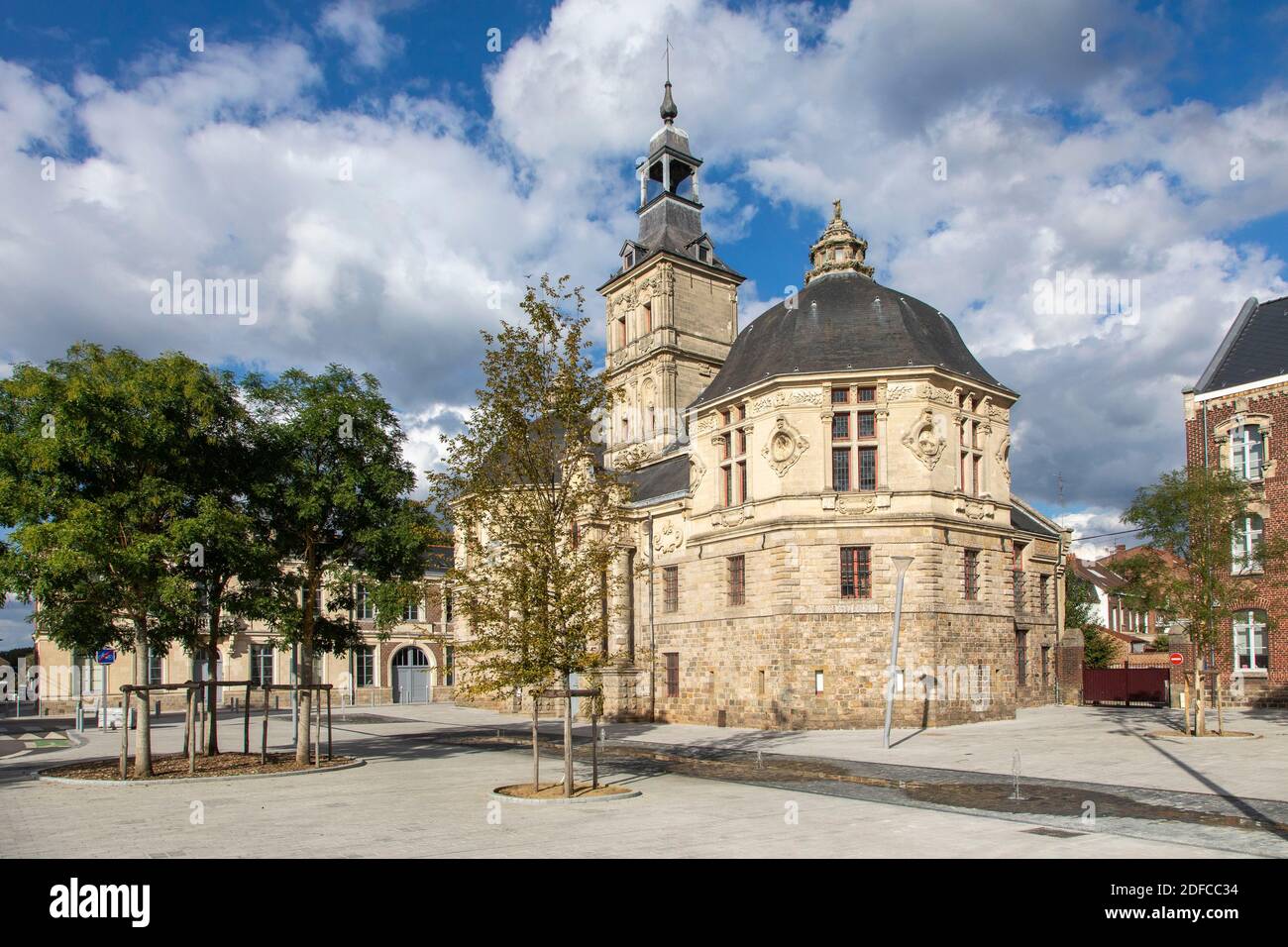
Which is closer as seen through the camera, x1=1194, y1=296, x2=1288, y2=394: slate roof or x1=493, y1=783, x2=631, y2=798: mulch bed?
x1=493, y1=783, x2=631, y2=798: mulch bed

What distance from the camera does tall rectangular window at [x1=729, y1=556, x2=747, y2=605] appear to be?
3488 cm

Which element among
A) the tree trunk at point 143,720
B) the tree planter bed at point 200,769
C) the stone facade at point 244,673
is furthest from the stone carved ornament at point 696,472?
the tree trunk at point 143,720

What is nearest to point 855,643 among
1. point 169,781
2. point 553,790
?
point 553,790

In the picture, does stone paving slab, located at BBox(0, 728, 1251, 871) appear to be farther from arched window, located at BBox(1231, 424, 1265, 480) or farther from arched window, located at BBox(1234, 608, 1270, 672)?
arched window, located at BBox(1231, 424, 1265, 480)

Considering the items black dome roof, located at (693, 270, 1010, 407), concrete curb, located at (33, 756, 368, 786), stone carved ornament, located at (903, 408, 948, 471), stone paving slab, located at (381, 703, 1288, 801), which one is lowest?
stone paving slab, located at (381, 703, 1288, 801)

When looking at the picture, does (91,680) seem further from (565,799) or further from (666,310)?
(565,799)

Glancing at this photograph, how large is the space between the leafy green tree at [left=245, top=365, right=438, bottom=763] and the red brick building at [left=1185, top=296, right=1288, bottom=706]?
96.5 feet

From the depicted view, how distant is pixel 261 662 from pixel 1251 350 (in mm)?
51623

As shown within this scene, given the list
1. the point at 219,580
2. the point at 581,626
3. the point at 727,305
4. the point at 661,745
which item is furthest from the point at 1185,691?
the point at 727,305

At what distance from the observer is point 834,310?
35688mm

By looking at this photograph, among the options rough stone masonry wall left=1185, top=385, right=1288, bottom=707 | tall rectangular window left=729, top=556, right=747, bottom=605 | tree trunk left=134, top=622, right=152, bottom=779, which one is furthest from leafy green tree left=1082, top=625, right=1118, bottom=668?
tree trunk left=134, top=622, right=152, bottom=779

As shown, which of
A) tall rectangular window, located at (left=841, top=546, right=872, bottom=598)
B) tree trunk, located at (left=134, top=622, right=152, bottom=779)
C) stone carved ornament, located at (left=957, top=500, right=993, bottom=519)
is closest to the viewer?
tree trunk, located at (left=134, top=622, right=152, bottom=779)

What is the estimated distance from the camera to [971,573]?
33875 millimetres

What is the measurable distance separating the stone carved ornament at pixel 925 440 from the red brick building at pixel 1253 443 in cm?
1281
